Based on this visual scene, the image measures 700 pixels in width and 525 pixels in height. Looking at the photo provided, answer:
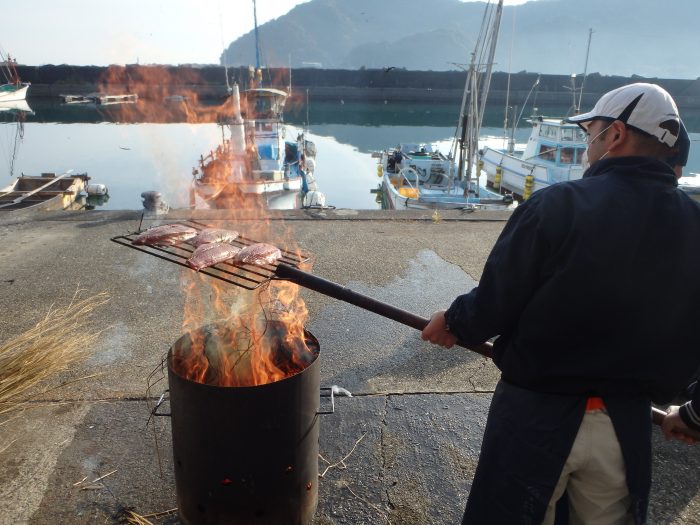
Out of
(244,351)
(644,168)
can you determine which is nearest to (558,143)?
(644,168)

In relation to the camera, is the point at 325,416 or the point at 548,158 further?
the point at 548,158

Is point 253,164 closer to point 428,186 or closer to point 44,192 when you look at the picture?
point 44,192

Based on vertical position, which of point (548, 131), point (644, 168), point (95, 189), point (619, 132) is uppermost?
point (548, 131)

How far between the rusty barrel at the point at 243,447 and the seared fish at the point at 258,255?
0.62 meters

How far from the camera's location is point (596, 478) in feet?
5.58

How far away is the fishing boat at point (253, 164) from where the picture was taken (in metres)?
12.3

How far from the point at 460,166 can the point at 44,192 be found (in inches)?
506

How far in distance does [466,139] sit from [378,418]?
12.5 metres

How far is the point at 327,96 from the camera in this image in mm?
60250

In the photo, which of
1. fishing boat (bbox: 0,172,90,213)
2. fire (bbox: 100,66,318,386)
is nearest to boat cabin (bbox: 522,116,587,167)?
fire (bbox: 100,66,318,386)

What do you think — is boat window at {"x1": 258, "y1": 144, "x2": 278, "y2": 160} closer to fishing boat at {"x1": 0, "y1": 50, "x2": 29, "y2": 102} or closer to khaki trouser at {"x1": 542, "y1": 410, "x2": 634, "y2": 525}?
khaki trouser at {"x1": 542, "y1": 410, "x2": 634, "y2": 525}

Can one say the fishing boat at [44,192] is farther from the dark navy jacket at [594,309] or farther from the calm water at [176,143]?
the dark navy jacket at [594,309]

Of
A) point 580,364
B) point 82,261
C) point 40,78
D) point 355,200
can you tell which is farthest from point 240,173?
point 40,78

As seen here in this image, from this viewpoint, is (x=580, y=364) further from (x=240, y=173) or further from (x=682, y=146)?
(x=240, y=173)
